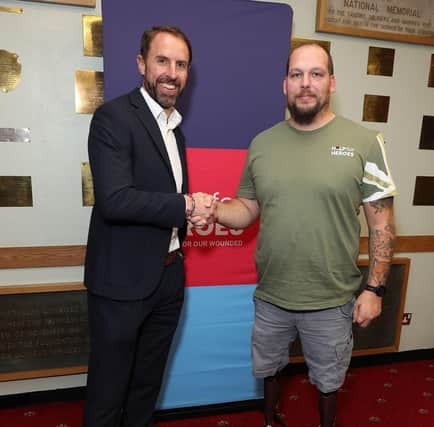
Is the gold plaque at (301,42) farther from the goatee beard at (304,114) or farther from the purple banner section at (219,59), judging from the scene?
the goatee beard at (304,114)

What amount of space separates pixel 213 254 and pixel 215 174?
379 mm

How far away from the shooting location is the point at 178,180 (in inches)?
60.2

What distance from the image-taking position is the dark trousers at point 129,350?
55.7 inches

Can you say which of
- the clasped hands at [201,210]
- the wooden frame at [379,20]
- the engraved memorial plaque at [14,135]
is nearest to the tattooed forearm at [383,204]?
the clasped hands at [201,210]

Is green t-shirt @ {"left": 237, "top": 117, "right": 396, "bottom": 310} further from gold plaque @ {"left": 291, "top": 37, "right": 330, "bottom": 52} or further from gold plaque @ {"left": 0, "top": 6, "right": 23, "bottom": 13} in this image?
gold plaque @ {"left": 0, "top": 6, "right": 23, "bottom": 13}

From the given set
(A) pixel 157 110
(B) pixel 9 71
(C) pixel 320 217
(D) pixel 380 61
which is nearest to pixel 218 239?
(C) pixel 320 217

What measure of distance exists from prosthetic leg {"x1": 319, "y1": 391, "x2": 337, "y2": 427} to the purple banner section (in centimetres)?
112

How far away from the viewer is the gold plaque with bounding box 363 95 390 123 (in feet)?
7.27

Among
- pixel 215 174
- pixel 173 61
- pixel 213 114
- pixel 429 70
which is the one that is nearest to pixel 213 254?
pixel 215 174

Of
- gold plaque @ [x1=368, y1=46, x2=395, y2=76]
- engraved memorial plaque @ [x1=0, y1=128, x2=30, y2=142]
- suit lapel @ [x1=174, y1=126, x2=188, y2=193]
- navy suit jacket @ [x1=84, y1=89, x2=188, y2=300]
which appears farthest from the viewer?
gold plaque @ [x1=368, y1=46, x2=395, y2=76]

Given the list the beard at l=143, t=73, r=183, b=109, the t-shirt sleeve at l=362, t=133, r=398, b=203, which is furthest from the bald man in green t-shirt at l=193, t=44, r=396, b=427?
the beard at l=143, t=73, r=183, b=109

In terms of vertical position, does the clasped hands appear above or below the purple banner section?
below

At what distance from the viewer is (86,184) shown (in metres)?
1.91

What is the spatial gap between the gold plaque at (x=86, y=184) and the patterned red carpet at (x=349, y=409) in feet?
3.42
